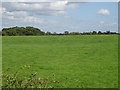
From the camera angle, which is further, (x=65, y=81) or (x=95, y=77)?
(x=95, y=77)

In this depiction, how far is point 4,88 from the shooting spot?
657 centimetres

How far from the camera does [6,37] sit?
30.0 m

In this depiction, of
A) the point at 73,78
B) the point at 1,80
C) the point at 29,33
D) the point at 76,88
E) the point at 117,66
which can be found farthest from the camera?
the point at 29,33

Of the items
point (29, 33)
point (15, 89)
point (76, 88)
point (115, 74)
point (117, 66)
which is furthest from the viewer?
point (29, 33)

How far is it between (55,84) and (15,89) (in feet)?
5.44

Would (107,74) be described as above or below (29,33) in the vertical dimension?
below

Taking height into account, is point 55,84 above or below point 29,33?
below

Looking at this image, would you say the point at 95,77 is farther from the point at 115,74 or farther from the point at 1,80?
the point at 1,80

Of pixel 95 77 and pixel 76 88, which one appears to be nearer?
pixel 76 88

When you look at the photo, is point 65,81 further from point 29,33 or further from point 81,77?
point 29,33

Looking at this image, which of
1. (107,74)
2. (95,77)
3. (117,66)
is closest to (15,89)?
(95,77)

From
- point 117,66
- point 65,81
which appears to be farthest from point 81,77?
point 117,66

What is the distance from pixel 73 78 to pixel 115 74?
1901 millimetres

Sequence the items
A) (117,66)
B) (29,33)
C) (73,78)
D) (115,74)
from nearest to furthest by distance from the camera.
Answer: (73,78) → (115,74) → (117,66) → (29,33)
